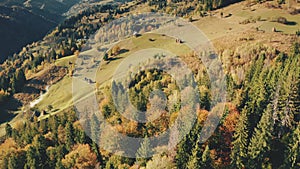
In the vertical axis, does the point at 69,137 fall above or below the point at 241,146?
below

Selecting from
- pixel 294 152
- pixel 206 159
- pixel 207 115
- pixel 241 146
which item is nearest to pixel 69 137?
pixel 207 115

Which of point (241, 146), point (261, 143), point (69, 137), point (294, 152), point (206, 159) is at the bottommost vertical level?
point (69, 137)

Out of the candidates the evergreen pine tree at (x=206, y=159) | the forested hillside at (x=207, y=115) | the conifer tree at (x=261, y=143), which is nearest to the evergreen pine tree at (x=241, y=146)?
the forested hillside at (x=207, y=115)

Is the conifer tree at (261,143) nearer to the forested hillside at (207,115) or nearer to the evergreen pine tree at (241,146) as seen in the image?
the forested hillside at (207,115)

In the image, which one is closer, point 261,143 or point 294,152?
point 294,152

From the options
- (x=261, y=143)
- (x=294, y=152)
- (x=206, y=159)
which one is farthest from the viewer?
(x=261, y=143)

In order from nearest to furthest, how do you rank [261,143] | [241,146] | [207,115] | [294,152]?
1. [294,152]
2. [261,143]
3. [241,146]
4. [207,115]

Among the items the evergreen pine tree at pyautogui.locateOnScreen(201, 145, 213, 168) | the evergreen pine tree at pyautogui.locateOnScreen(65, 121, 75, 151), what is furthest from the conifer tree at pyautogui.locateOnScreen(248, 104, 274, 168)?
the evergreen pine tree at pyautogui.locateOnScreen(65, 121, 75, 151)

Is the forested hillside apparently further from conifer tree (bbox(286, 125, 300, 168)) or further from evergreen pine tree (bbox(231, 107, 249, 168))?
evergreen pine tree (bbox(231, 107, 249, 168))

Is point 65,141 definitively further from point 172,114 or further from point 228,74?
point 228,74

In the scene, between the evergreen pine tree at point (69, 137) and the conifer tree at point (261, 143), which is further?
the evergreen pine tree at point (69, 137)

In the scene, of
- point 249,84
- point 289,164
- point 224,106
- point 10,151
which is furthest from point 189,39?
point 289,164

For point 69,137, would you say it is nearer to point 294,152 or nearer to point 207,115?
point 207,115
